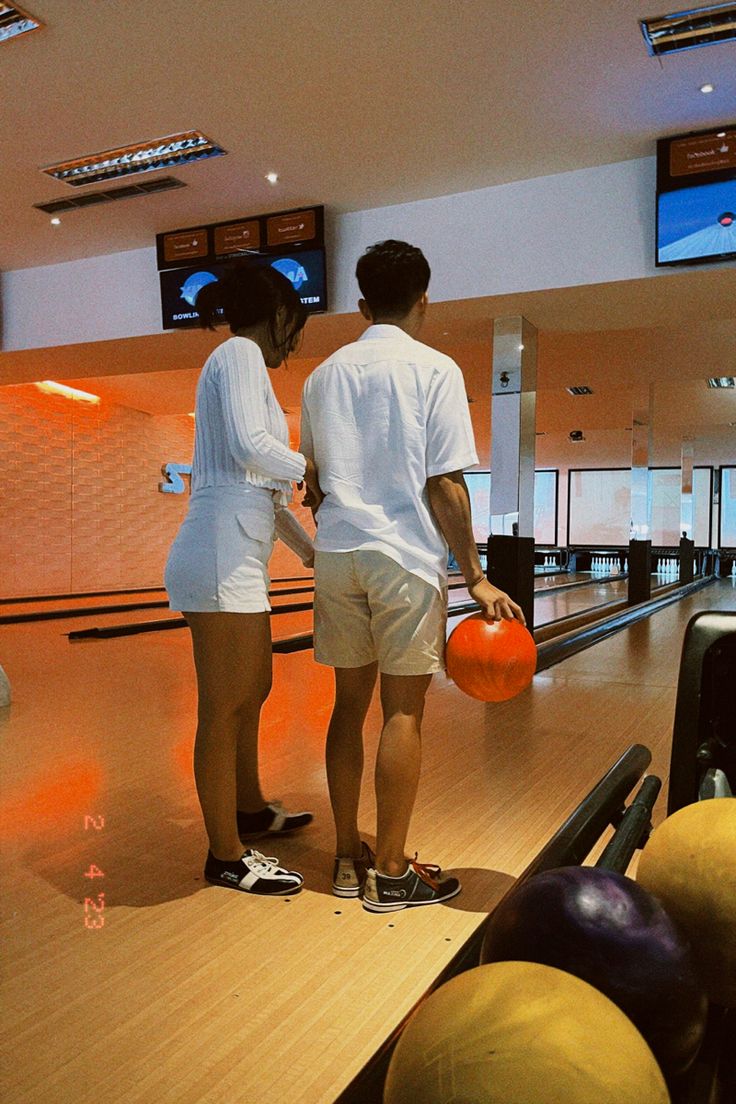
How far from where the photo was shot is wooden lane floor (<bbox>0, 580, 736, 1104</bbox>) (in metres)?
1.20

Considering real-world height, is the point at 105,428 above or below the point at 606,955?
above

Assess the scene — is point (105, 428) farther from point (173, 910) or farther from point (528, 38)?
point (173, 910)

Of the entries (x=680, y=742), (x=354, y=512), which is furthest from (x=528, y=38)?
(x=680, y=742)

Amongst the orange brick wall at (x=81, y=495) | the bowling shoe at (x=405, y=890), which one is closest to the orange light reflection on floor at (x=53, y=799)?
the bowling shoe at (x=405, y=890)

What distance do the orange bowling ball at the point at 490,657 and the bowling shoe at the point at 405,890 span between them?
408mm

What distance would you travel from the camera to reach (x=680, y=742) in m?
1.24

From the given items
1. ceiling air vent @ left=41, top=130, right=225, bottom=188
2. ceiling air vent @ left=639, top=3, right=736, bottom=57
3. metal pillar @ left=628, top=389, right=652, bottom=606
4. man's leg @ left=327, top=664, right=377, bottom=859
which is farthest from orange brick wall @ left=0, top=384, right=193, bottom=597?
man's leg @ left=327, top=664, right=377, bottom=859

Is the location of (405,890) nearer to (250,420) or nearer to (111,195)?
(250,420)

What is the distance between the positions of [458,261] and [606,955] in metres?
4.63

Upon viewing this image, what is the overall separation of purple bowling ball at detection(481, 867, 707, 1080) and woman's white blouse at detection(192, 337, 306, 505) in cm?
102

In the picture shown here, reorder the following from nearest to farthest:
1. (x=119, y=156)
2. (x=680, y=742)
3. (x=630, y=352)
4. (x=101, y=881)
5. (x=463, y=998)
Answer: (x=463, y=998)
(x=680, y=742)
(x=101, y=881)
(x=119, y=156)
(x=630, y=352)

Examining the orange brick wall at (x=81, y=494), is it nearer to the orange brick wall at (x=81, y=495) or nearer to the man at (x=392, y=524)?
the orange brick wall at (x=81, y=495)

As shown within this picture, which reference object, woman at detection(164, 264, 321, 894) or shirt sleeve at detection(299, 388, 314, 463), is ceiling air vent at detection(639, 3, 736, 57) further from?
shirt sleeve at detection(299, 388, 314, 463)

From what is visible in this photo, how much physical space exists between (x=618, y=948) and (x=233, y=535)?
1.14 m
